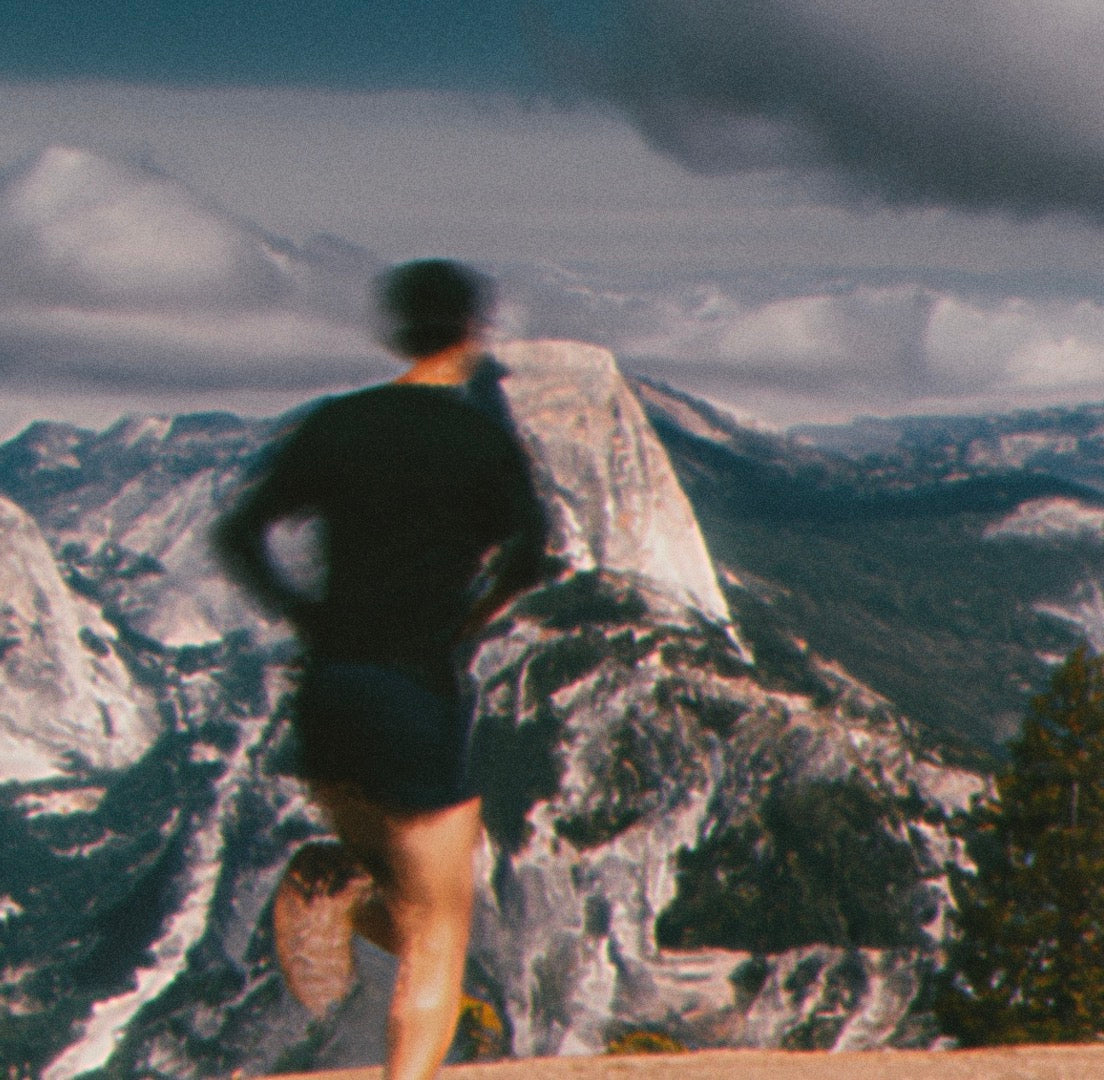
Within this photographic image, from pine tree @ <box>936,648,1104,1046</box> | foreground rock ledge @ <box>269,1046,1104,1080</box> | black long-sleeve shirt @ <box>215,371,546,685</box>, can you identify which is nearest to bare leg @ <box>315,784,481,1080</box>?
black long-sleeve shirt @ <box>215,371,546,685</box>

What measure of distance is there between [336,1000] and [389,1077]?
0.91 metres

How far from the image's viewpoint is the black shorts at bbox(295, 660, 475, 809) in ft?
20.8

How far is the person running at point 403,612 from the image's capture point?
6.36m

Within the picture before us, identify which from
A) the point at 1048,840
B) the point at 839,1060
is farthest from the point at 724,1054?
the point at 1048,840

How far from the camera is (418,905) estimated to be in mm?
6617

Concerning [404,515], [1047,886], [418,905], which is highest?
[404,515]

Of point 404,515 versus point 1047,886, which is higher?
point 404,515

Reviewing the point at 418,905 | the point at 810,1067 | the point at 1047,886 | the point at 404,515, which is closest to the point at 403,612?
the point at 404,515

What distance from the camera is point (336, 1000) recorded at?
743 centimetres

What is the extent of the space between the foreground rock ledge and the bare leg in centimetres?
1009

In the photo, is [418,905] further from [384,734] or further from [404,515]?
[404,515]

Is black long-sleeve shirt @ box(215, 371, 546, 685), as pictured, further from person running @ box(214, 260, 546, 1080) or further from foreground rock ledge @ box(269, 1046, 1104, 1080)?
foreground rock ledge @ box(269, 1046, 1104, 1080)

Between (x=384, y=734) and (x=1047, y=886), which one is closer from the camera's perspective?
(x=384, y=734)

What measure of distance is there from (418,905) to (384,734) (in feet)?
3.11
